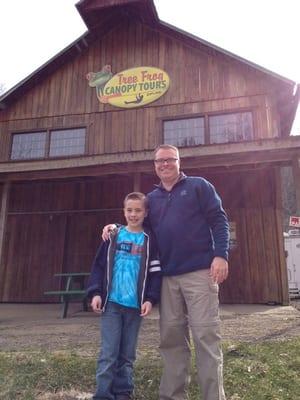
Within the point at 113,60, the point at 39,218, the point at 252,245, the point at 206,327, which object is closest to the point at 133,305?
the point at 206,327

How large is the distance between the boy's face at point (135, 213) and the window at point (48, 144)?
7.44m

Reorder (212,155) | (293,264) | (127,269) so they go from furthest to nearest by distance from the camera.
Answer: (293,264) < (212,155) < (127,269)

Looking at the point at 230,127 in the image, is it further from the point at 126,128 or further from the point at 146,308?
the point at 146,308

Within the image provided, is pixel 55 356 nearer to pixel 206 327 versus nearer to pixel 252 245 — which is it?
pixel 206 327

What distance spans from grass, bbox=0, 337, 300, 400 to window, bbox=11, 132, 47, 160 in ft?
24.8

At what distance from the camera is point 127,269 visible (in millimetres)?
2850

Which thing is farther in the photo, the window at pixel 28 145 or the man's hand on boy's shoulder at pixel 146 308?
the window at pixel 28 145

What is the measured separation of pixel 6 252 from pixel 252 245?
6372 millimetres

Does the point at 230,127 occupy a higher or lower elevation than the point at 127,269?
higher

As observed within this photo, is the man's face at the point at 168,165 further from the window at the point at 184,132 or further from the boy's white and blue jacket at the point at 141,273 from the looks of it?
the window at the point at 184,132

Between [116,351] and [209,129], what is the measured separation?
7.60 meters

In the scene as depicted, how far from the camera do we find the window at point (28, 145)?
1062 centimetres

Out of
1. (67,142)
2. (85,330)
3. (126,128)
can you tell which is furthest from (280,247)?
(67,142)

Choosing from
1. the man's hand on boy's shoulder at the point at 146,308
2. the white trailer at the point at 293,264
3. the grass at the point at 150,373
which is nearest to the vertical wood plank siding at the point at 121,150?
the grass at the point at 150,373
